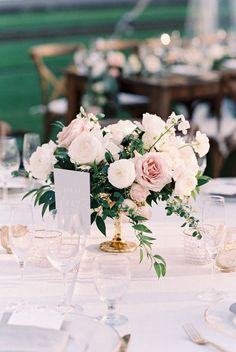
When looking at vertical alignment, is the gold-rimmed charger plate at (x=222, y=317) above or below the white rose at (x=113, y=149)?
below

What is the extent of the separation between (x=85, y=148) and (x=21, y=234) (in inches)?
10.5

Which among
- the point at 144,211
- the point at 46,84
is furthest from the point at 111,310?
the point at 46,84

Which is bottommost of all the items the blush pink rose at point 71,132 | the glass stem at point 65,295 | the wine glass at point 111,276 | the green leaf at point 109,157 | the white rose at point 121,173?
the glass stem at point 65,295

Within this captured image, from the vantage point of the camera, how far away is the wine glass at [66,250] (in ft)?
5.30

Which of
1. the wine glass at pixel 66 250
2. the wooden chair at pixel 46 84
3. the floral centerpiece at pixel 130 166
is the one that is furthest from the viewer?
the wooden chair at pixel 46 84

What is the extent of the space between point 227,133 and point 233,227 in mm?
3036

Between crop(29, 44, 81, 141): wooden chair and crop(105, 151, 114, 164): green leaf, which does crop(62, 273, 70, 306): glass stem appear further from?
crop(29, 44, 81, 141): wooden chair

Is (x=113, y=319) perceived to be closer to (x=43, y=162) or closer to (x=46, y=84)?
(x=43, y=162)

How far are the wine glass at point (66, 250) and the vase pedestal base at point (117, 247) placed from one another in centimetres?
35

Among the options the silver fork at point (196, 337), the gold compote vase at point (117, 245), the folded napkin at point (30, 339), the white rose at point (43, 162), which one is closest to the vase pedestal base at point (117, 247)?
the gold compote vase at point (117, 245)

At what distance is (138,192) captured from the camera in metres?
1.84

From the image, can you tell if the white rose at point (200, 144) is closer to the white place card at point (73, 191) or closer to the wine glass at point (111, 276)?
the white place card at point (73, 191)

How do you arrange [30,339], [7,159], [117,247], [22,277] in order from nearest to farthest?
[30,339] → [22,277] → [117,247] → [7,159]

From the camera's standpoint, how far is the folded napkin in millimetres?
1387
